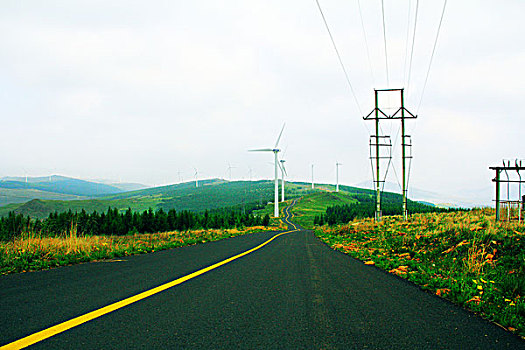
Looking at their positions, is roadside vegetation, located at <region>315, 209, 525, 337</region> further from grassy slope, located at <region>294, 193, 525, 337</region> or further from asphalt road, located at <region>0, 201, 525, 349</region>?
asphalt road, located at <region>0, 201, 525, 349</region>

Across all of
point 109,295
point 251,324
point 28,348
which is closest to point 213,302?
point 251,324

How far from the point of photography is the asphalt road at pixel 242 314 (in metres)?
3.46

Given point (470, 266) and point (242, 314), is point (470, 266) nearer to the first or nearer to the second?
point (470, 266)

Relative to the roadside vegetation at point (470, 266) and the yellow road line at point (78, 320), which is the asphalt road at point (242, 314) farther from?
the roadside vegetation at point (470, 266)

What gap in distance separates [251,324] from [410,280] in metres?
4.47

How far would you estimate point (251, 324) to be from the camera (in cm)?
398

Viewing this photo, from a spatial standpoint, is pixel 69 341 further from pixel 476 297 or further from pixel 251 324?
pixel 476 297

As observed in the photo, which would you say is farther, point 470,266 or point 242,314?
point 470,266

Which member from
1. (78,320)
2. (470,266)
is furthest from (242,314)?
(470,266)

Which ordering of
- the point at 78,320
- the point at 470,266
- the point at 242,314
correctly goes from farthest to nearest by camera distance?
1. the point at 470,266
2. the point at 242,314
3. the point at 78,320

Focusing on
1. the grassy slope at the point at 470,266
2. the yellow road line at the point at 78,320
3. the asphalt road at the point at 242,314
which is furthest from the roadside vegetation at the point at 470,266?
the yellow road line at the point at 78,320

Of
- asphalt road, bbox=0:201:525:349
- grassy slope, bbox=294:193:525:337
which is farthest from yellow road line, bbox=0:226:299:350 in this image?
grassy slope, bbox=294:193:525:337

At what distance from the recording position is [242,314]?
14.4 ft

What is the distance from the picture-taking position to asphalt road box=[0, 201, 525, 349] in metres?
3.46
